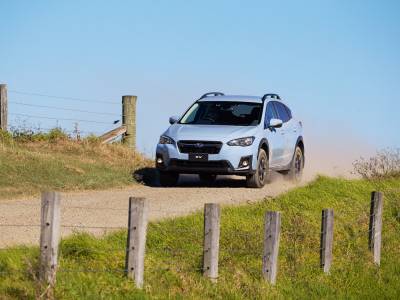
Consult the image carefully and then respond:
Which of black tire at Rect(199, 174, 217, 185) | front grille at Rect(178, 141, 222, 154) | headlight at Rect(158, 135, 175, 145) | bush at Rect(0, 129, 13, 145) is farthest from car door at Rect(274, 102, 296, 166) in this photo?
bush at Rect(0, 129, 13, 145)

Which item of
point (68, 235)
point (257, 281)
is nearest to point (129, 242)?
point (257, 281)

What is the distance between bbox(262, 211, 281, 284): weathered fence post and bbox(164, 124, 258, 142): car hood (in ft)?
25.2

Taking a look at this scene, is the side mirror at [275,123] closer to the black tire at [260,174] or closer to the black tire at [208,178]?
the black tire at [260,174]

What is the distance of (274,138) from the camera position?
2019cm

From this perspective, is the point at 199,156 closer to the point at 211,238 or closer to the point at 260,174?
the point at 260,174

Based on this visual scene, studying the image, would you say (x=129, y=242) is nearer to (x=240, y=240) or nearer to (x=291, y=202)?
(x=240, y=240)

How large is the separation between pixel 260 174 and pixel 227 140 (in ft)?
4.71

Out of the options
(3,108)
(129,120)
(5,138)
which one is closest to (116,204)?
(5,138)

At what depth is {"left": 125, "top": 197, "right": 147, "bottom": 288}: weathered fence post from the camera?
29.4ft

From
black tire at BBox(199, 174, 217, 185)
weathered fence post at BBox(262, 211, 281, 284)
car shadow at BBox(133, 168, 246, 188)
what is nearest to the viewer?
weathered fence post at BBox(262, 211, 281, 284)

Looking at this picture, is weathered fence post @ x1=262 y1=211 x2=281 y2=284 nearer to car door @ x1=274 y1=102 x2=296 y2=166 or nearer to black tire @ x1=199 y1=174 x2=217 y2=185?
black tire @ x1=199 y1=174 x2=217 y2=185

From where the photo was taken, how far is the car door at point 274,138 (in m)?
19.8

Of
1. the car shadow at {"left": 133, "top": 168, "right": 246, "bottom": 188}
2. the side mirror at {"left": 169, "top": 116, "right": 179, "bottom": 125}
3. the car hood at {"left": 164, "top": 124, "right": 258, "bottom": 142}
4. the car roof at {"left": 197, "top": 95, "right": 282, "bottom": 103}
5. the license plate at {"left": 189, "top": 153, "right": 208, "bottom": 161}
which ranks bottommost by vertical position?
the car shadow at {"left": 133, "top": 168, "right": 246, "bottom": 188}

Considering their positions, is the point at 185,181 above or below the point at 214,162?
below
